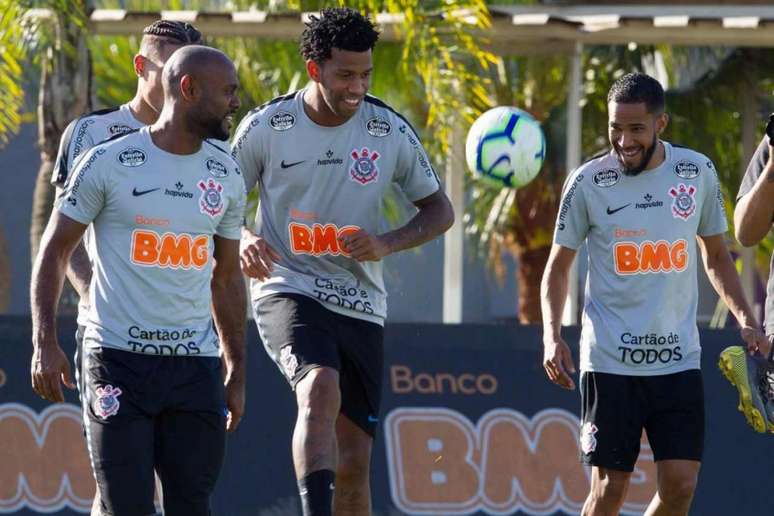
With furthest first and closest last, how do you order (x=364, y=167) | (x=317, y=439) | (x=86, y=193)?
(x=364, y=167) → (x=317, y=439) → (x=86, y=193)

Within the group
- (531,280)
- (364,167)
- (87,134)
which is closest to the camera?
(87,134)

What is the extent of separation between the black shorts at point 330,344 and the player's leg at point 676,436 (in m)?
1.26

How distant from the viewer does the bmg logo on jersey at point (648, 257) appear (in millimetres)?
6898

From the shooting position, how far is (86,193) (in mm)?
5512

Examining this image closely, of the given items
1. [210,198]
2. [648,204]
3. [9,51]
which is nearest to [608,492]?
[648,204]

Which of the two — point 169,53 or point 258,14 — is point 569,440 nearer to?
point 169,53

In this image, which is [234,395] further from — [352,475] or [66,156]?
[66,156]

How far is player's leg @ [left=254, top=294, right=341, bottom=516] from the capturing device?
612 cm

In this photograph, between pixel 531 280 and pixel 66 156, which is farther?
pixel 531 280

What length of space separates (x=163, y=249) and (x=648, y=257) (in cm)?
242

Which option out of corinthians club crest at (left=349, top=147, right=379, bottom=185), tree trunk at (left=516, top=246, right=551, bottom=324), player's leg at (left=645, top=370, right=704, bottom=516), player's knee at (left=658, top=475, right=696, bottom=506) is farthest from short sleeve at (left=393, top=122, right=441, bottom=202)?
tree trunk at (left=516, top=246, right=551, bottom=324)

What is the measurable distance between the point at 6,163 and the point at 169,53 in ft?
47.7

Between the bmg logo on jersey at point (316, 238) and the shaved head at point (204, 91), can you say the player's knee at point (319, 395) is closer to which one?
the bmg logo on jersey at point (316, 238)

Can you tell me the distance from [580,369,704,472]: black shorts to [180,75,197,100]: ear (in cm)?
242
